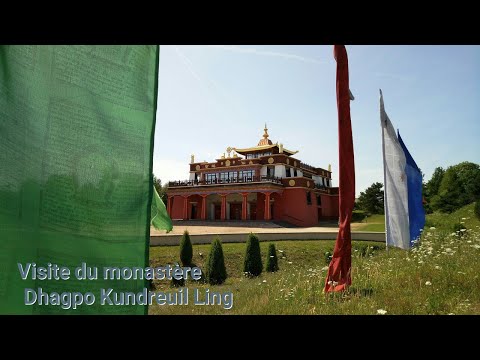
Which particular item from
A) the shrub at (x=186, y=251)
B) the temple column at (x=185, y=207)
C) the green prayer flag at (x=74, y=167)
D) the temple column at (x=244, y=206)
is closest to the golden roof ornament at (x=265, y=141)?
the temple column at (x=244, y=206)

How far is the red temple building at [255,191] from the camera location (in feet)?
115

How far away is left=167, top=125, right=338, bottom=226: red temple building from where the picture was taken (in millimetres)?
34969

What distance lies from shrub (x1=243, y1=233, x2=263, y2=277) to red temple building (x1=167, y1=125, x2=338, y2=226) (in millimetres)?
20171

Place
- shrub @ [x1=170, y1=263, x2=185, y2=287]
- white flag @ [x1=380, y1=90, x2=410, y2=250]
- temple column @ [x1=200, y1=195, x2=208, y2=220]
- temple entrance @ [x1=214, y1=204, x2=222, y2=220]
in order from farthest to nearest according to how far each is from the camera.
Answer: temple entrance @ [x1=214, y1=204, x2=222, y2=220]
temple column @ [x1=200, y1=195, x2=208, y2=220]
shrub @ [x1=170, y1=263, x2=185, y2=287]
white flag @ [x1=380, y1=90, x2=410, y2=250]

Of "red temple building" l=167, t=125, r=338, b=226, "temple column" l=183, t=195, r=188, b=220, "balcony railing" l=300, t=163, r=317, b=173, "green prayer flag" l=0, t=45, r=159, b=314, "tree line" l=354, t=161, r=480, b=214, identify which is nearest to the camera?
"green prayer flag" l=0, t=45, r=159, b=314

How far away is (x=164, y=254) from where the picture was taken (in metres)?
16.4

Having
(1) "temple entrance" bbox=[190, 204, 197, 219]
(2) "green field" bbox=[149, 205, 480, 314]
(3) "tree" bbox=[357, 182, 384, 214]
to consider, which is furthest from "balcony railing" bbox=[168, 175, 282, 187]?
(2) "green field" bbox=[149, 205, 480, 314]

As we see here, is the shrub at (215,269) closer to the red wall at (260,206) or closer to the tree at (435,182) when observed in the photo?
the red wall at (260,206)

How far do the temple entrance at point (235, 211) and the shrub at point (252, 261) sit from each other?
2397 centimetres

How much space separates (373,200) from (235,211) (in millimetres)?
17927

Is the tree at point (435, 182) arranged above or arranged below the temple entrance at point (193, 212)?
above

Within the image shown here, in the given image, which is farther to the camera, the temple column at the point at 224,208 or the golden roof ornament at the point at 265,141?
the golden roof ornament at the point at 265,141

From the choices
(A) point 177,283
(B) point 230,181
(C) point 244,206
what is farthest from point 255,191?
(A) point 177,283

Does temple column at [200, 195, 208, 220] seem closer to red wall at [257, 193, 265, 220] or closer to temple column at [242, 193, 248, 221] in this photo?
temple column at [242, 193, 248, 221]
